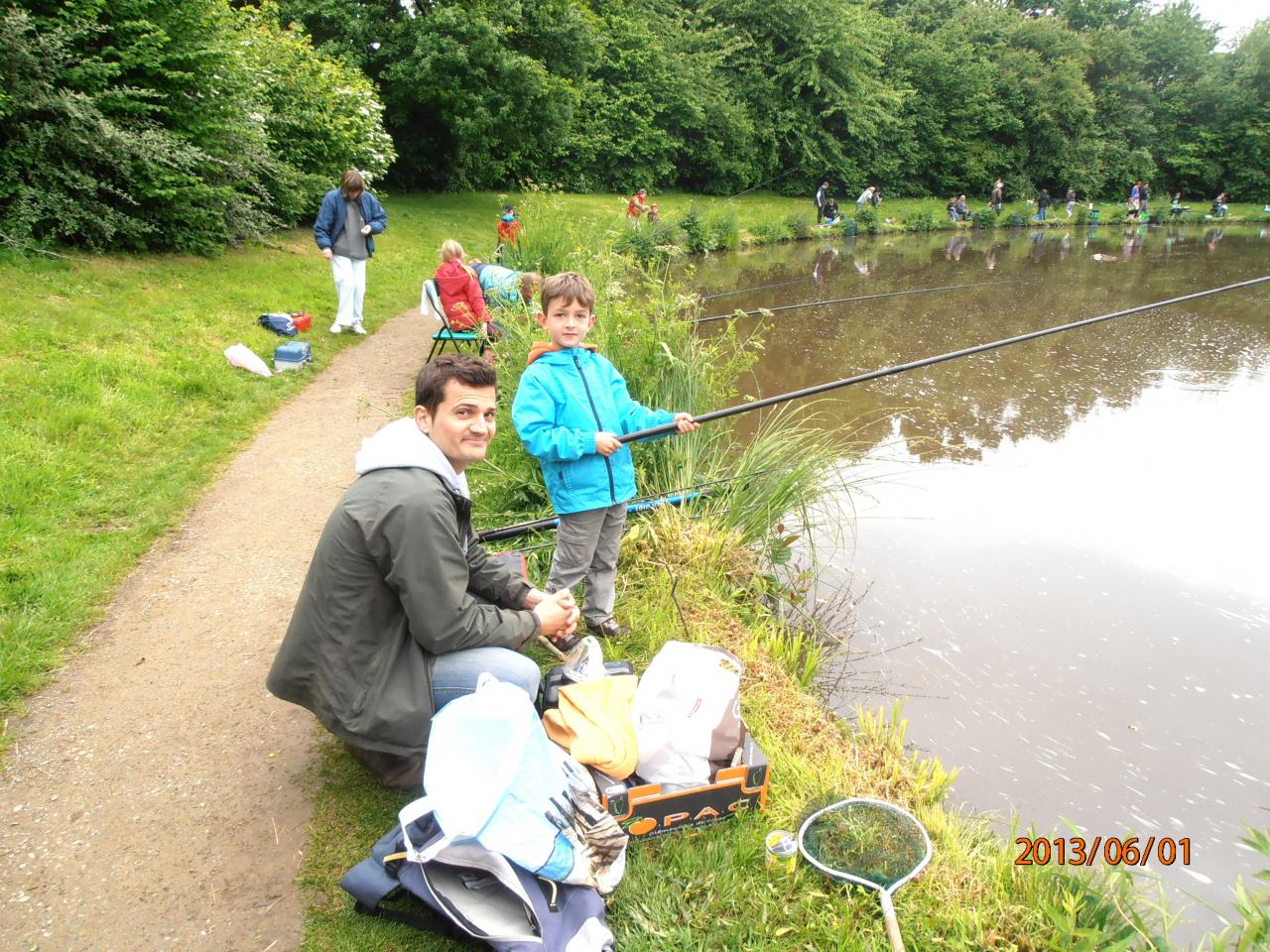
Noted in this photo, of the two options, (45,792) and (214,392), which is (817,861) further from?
(214,392)

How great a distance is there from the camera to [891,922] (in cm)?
206

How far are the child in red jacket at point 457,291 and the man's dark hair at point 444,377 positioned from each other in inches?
175

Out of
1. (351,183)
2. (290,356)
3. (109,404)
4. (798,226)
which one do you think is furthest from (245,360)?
(798,226)

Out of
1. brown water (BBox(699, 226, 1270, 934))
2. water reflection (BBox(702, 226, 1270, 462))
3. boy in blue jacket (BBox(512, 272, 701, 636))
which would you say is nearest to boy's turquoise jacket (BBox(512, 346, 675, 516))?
boy in blue jacket (BBox(512, 272, 701, 636))

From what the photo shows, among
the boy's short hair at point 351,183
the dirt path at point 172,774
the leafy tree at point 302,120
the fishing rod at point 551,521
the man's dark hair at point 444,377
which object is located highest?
the leafy tree at point 302,120

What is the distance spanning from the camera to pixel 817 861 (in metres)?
2.26

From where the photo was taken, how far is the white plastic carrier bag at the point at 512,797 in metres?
1.92

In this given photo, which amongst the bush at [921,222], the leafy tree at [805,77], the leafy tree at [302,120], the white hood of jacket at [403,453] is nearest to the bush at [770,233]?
the bush at [921,222]

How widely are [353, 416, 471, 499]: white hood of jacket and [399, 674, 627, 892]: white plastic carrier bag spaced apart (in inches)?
24.9

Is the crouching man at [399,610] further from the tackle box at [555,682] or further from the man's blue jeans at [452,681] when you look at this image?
the tackle box at [555,682]

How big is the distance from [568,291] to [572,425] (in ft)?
1.73

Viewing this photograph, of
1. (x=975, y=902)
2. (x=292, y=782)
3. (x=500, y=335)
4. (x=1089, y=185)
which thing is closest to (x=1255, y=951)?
(x=975, y=902)

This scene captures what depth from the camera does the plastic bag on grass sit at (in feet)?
22.2

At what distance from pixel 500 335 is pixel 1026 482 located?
4.41 metres
